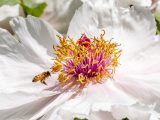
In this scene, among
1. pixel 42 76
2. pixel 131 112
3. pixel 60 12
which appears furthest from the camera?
pixel 60 12

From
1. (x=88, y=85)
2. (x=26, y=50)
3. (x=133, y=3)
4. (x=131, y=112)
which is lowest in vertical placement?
(x=131, y=112)

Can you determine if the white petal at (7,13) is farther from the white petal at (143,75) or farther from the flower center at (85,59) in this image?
the white petal at (143,75)

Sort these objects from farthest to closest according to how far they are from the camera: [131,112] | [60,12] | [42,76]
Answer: [60,12] < [42,76] < [131,112]

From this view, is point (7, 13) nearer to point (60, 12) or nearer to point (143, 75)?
point (60, 12)

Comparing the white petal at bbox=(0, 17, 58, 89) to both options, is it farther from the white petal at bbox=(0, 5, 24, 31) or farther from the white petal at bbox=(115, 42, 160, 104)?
the white petal at bbox=(115, 42, 160, 104)

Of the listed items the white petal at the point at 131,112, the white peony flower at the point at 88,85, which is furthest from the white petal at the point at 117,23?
the white petal at the point at 131,112

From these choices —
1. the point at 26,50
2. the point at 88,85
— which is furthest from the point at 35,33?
the point at 88,85

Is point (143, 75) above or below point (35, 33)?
below

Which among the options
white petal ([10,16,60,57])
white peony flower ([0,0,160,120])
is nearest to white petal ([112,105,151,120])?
white peony flower ([0,0,160,120])
